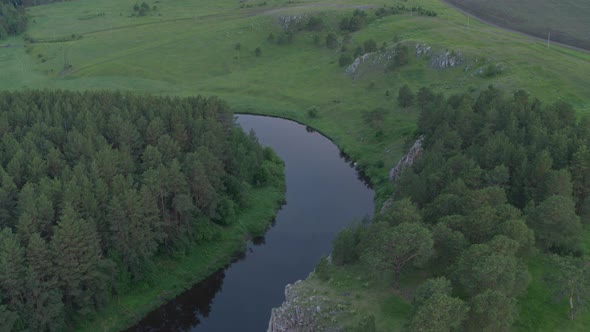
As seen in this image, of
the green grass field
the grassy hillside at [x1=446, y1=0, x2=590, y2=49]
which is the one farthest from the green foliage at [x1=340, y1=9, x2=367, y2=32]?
the grassy hillside at [x1=446, y1=0, x2=590, y2=49]

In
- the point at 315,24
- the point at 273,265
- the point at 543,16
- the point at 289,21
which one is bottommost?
the point at 273,265

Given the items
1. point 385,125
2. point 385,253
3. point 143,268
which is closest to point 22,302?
point 143,268

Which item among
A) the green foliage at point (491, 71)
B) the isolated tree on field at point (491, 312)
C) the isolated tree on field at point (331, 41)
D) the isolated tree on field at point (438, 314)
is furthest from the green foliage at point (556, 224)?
the isolated tree on field at point (331, 41)

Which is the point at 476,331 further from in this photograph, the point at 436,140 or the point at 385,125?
the point at 385,125

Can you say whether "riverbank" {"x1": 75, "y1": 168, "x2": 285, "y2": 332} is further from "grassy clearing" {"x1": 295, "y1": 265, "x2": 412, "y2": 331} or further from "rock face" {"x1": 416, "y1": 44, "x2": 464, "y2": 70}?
"rock face" {"x1": 416, "y1": 44, "x2": 464, "y2": 70}

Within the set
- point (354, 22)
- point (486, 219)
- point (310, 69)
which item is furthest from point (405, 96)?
point (486, 219)

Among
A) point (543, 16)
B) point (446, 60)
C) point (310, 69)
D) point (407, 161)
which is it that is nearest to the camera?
point (407, 161)

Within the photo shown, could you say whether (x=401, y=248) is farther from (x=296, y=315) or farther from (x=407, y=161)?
(x=407, y=161)
